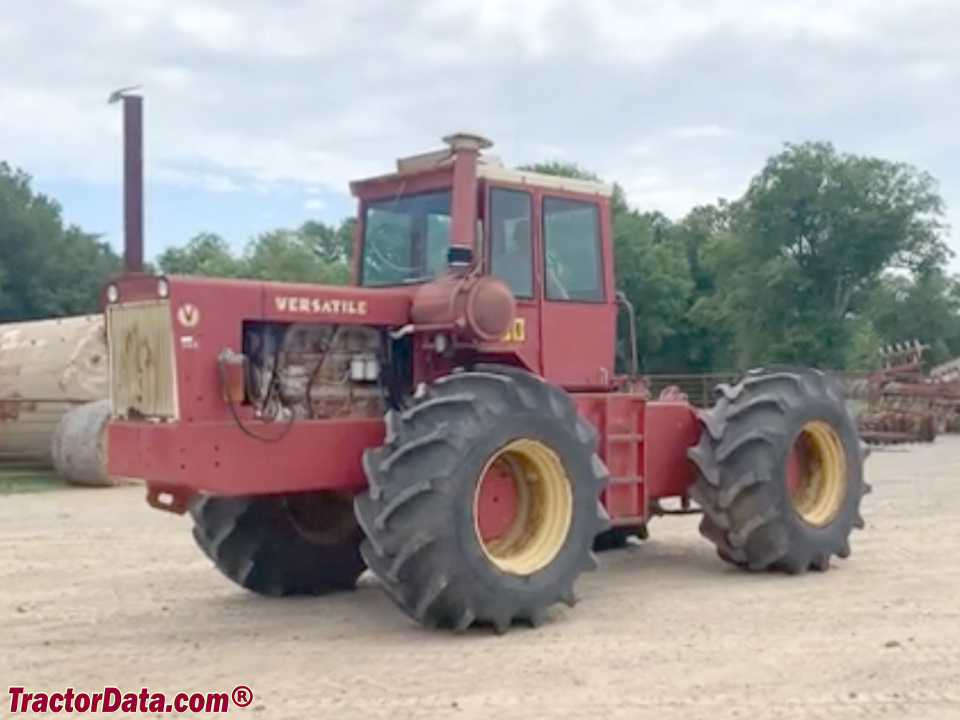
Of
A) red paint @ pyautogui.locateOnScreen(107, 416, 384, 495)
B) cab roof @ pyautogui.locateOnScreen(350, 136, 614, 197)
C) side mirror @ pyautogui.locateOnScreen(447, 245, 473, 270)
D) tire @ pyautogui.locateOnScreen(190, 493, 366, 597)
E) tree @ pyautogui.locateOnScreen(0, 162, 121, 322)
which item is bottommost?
tire @ pyautogui.locateOnScreen(190, 493, 366, 597)

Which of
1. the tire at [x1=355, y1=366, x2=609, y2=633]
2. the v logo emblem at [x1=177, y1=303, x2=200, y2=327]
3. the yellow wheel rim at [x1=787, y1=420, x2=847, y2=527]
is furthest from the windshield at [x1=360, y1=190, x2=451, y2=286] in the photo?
the yellow wheel rim at [x1=787, y1=420, x2=847, y2=527]

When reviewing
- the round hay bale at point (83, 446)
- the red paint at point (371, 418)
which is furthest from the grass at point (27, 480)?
the red paint at point (371, 418)

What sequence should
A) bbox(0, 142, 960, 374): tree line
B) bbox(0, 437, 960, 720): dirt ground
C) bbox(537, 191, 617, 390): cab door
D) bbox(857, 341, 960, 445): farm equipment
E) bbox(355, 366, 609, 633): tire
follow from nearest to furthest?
1. bbox(0, 437, 960, 720): dirt ground
2. bbox(355, 366, 609, 633): tire
3. bbox(537, 191, 617, 390): cab door
4. bbox(857, 341, 960, 445): farm equipment
5. bbox(0, 142, 960, 374): tree line

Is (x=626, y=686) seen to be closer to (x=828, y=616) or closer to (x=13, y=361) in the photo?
(x=828, y=616)

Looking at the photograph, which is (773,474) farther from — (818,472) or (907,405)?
(907,405)

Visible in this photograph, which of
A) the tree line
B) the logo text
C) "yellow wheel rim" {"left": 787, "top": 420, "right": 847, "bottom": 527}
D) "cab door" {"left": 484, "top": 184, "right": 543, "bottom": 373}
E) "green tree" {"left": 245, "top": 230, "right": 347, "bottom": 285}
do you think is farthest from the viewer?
"green tree" {"left": 245, "top": 230, "right": 347, "bottom": 285}

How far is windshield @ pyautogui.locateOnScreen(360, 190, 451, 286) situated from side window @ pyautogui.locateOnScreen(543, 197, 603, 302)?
2.42 feet

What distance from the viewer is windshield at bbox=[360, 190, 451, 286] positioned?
8.95m

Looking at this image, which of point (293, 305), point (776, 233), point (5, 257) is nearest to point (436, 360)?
point (293, 305)

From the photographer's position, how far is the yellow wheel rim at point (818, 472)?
10.1 meters

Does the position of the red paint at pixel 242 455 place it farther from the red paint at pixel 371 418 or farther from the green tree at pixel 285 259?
the green tree at pixel 285 259

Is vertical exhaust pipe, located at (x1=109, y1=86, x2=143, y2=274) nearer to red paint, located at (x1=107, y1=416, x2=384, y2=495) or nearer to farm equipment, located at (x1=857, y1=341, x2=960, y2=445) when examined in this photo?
red paint, located at (x1=107, y1=416, x2=384, y2=495)

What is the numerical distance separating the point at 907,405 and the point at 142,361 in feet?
72.8

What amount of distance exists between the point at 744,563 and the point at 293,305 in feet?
12.4
